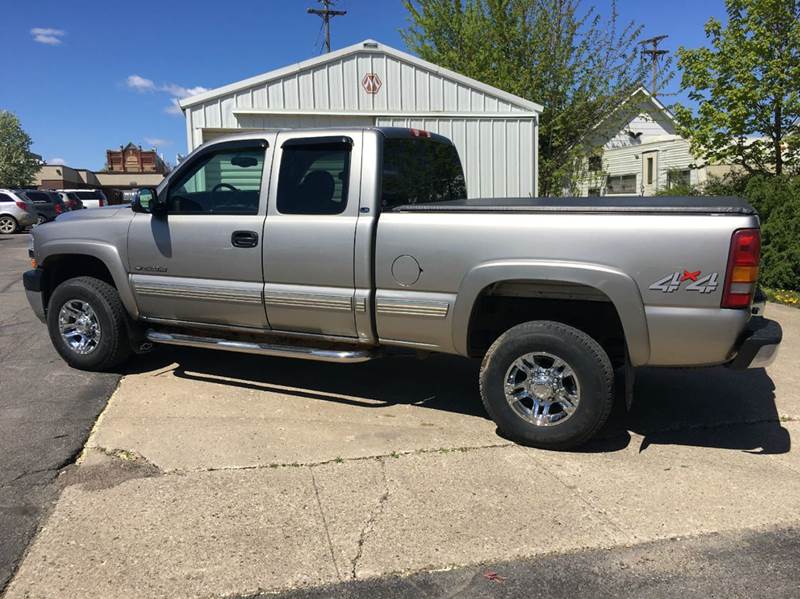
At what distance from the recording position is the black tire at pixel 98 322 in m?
5.36

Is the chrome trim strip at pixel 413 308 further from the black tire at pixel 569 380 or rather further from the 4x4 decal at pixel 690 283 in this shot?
the 4x4 decal at pixel 690 283

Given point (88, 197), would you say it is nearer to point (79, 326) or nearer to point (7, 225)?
point (7, 225)

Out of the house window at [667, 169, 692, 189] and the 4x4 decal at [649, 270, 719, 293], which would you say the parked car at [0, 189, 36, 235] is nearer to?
the house window at [667, 169, 692, 189]

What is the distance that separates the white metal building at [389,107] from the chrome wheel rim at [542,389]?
313 inches

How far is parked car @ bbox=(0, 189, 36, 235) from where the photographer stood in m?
23.3

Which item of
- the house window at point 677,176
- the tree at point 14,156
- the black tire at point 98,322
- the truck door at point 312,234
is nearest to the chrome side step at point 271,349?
the truck door at point 312,234

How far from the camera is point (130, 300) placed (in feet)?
17.3

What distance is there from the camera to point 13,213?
23.3m

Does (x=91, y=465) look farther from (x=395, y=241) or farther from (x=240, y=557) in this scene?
(x=395, y=241)

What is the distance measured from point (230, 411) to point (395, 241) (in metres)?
1.83

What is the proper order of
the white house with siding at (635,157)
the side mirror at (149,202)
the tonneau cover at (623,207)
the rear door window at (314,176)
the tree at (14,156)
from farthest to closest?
the tree at (14,156)
the white house with siding at (635,157)
the side mirror at (149,202)
the rear door window at (314,176)
the tonneau cover at (623,207)

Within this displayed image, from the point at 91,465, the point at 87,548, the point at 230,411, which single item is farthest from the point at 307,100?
the point at 87,548

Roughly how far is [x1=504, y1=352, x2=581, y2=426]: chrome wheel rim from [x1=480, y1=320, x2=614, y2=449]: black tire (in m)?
0.02

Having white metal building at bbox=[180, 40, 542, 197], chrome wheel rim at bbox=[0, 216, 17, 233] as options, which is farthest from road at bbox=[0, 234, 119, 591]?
chrome wheel rim at bbox=[0, 216, 17, 233]
